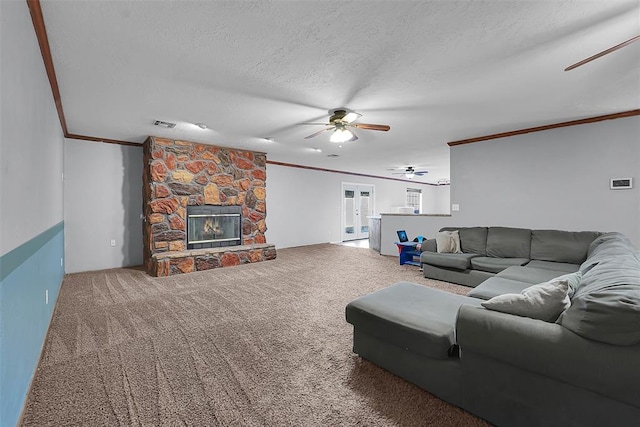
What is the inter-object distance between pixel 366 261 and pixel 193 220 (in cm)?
366

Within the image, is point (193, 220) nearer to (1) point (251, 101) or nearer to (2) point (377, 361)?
(1) point (251, 101)

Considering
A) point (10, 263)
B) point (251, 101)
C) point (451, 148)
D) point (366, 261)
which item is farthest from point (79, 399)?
point (451, 148)

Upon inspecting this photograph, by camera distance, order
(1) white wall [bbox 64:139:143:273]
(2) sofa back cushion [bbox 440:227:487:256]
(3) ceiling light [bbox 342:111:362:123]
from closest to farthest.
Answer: (3) ceiling light [bbox 342:111:362:123]
(2) sofa back cushion [bbox 440:227:487:256]
(1) white wall [bbox 64:139:143:273]

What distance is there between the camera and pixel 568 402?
1299 mm

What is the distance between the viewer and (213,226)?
229 inches

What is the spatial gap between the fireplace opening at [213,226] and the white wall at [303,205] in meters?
1.50

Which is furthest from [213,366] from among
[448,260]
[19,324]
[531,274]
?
[448,260]

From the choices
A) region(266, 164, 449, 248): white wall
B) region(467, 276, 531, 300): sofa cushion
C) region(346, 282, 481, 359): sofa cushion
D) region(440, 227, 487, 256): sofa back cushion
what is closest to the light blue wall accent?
region(346, 282, 481, 359): sofa cushion

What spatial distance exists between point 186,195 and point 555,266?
5.87 m

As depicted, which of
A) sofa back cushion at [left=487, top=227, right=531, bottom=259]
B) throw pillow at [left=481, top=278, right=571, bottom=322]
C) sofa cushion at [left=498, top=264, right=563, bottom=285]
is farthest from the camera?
sofa back cushion at [left=487, top=227, right=531, bottom=259]

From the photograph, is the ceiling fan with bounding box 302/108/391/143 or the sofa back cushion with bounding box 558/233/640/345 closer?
the sofa back cushion with bounding box 558/233/640/345

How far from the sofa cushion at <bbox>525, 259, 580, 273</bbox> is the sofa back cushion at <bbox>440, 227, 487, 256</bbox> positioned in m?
0.71

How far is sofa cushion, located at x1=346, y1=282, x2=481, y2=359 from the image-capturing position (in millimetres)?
1686

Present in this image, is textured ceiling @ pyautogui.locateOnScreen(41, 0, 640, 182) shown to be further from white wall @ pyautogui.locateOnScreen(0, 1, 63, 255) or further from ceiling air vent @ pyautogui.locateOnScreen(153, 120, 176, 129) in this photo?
white wall @ pyautogui.locateOnScreen(0, 1, 63, 255)
